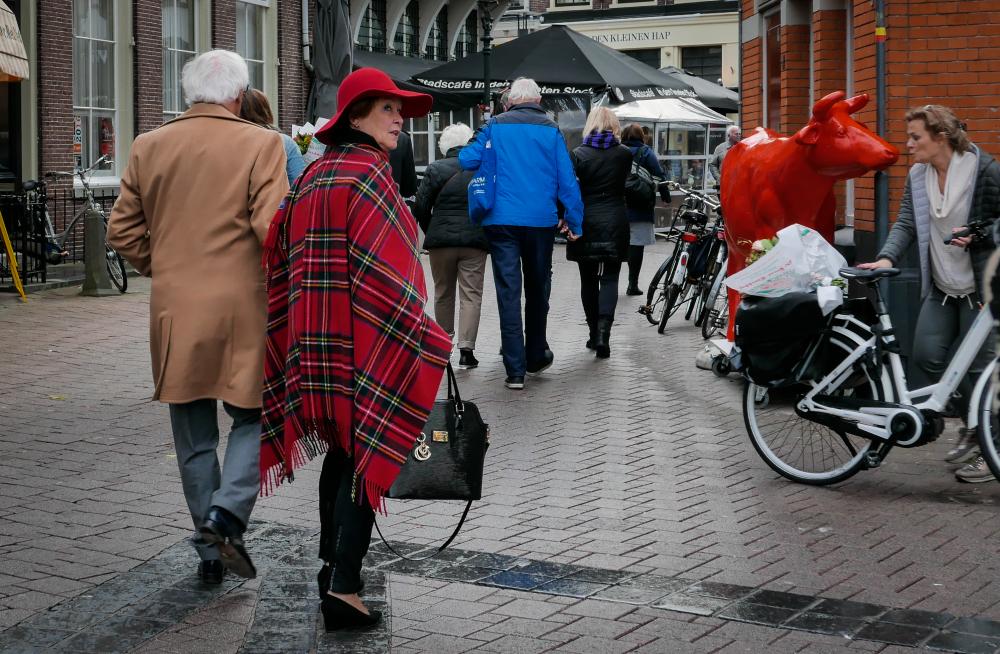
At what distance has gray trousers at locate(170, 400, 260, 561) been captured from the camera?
16.8 feet

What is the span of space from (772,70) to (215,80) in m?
8.81

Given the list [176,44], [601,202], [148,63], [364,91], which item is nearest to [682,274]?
[601,202]

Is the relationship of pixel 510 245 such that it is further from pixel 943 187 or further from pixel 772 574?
pixel 772 574

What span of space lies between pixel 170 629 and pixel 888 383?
3.59 meters

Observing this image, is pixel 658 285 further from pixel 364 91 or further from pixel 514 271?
pixel 364 91

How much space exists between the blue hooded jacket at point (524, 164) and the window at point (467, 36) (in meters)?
25.5

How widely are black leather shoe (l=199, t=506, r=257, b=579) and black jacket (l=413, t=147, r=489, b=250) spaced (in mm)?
5692

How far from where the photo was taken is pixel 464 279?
10.7 m

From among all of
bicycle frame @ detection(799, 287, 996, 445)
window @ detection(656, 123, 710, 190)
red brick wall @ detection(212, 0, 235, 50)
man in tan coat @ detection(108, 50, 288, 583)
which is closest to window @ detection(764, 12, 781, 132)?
bicycle frame @ detection(799, 287, 996, 445)

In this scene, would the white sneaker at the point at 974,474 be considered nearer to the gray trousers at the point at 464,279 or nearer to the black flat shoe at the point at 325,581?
the black flat shoe at the point at 325,581

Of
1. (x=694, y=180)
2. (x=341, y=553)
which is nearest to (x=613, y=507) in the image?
(x=341, y=553)

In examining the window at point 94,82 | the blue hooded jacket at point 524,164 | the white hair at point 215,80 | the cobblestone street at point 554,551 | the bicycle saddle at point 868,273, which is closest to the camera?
the cobblestone street at point 554,551

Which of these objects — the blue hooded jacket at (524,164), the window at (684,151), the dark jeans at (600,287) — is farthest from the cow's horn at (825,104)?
the window at (684,151)

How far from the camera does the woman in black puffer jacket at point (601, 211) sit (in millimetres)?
11273
